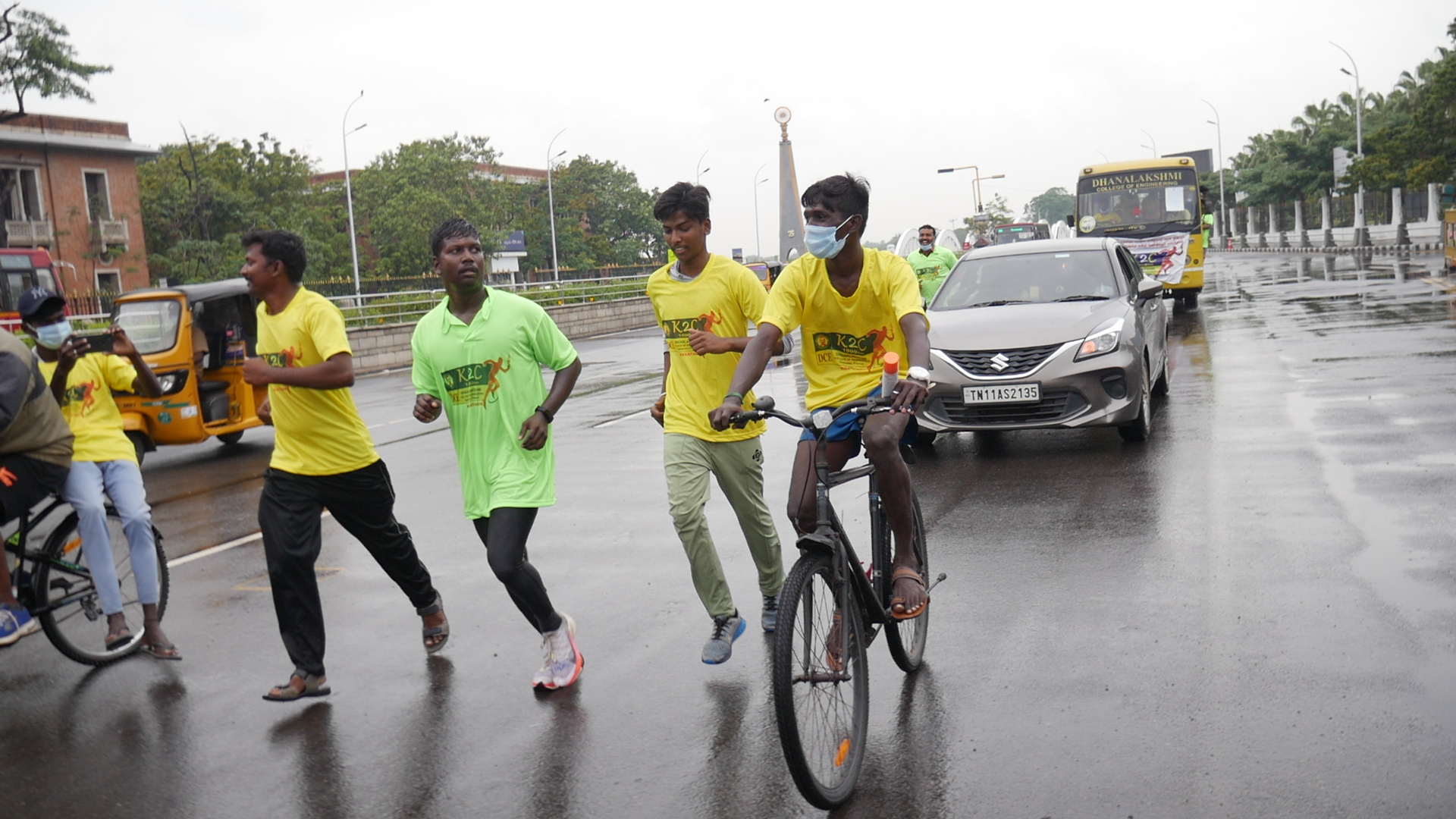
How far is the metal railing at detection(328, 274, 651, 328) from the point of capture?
27.5 m

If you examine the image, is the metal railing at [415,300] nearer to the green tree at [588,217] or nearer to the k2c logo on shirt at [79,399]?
the k2c logo on shirt at [79,399]

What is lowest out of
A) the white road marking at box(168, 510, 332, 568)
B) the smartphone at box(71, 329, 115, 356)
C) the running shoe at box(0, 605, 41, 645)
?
the white road marking at box(168, 510, 332, 568)

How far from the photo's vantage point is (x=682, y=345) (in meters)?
5.17

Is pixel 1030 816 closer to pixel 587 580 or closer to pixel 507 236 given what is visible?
pixel 587 580

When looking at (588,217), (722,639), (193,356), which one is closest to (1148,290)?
(722,639)

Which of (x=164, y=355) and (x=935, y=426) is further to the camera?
(x=164, y=355)

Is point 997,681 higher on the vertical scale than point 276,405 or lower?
lower

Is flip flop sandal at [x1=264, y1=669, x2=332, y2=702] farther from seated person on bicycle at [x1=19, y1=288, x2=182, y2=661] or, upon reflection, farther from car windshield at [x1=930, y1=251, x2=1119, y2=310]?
car windshield at [x1=930, y1=251, x2=1119, y2=310]

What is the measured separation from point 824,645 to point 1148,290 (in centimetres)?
785

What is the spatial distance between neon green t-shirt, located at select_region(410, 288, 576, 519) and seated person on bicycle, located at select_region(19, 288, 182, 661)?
1.48 meters

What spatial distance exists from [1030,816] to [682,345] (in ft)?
7.82

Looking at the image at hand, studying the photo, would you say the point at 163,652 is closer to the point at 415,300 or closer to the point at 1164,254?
the point at 1164,254

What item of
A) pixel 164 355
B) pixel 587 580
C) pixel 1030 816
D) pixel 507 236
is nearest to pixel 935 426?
pixel 587 580

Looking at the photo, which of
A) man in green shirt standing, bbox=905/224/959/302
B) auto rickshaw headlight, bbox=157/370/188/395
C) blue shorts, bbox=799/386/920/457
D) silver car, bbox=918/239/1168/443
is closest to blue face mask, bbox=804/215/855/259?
blue shorts, bbox=799/386/920/457
